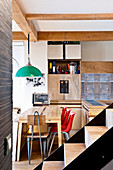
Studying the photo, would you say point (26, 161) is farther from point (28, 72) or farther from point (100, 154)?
point (100, 154)

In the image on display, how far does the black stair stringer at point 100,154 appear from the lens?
148 centimetres

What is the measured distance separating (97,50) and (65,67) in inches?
46.0

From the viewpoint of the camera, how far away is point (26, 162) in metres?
4.28

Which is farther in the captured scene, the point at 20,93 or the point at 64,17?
the point at 20,93

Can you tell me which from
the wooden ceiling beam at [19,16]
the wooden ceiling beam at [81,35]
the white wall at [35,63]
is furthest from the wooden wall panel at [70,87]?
the wooden ceiling beam at [19,16]

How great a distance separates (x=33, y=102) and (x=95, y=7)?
3.50 meters

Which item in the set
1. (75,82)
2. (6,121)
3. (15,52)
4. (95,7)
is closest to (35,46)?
(15,52)

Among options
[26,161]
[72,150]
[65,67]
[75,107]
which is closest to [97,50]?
[65,67]

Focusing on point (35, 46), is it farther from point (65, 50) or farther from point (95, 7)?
point (95, 7)

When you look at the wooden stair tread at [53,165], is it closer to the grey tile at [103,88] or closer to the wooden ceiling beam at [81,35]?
the wooden ceiling beam at [81,35]

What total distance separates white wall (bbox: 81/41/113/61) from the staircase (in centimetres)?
503

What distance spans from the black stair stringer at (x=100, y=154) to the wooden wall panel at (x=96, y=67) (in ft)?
18.7

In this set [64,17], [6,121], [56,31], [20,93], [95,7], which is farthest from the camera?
[20,93]

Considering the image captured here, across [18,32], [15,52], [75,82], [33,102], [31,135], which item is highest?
[18,32]
